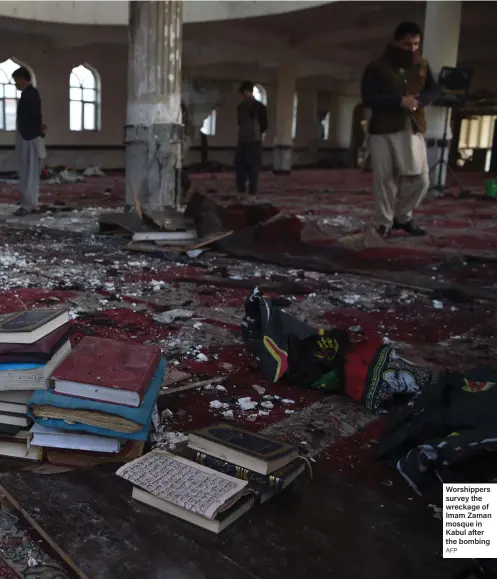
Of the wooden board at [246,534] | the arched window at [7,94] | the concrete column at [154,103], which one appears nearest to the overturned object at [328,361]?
the wooden board at [246,534]

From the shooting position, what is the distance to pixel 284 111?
17.0 meters

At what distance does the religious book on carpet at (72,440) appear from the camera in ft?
5.61

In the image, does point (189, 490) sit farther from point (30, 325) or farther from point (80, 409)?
point (30, 325)

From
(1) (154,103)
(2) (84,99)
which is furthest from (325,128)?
(1) (154,103)

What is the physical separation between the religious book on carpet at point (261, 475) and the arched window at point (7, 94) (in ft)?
50.7

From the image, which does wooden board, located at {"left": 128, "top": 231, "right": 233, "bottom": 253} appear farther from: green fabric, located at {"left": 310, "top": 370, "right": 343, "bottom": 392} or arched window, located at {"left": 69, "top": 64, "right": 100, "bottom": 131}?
arched window, located at {"left": 69, "top": 64, "right": 100, "bottom": 131}

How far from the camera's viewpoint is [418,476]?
1650mm

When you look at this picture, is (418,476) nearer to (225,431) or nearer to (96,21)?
(225,431)

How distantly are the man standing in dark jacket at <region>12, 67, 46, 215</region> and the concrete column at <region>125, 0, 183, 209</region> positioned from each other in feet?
3.12

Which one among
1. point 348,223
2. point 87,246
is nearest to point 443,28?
point 348,223

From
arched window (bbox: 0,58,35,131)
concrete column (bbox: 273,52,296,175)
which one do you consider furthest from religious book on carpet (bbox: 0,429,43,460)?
concrete column (bbox: 273,52,296,175)

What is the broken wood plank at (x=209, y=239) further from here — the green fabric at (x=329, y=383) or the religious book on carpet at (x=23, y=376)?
the religious book on carpet at (x=23, y=376)

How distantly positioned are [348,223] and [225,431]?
5377 millimetres

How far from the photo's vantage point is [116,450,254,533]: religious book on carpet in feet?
4.74
